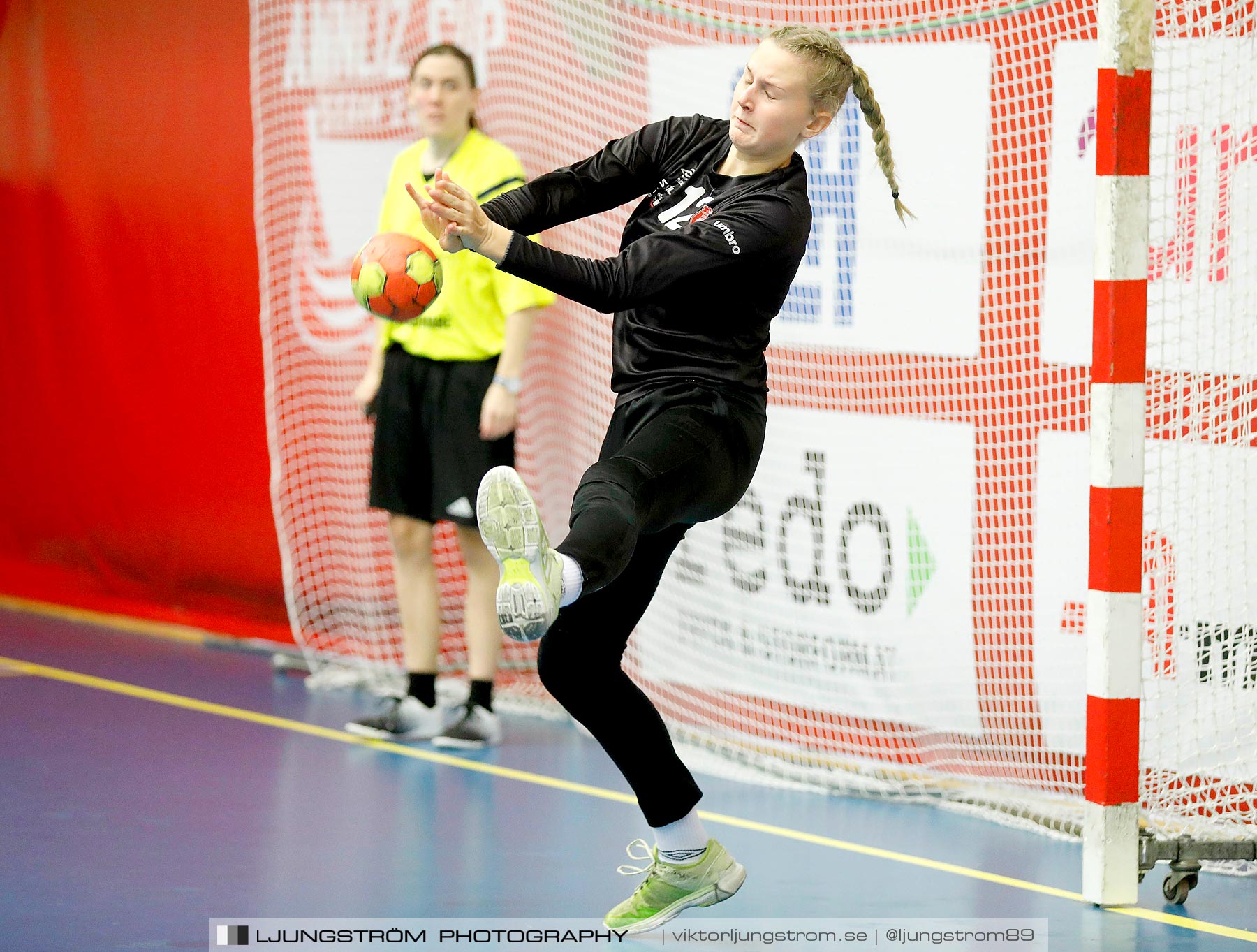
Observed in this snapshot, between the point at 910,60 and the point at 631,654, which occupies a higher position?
the point at 910,60

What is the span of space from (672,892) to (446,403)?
7.97 feet

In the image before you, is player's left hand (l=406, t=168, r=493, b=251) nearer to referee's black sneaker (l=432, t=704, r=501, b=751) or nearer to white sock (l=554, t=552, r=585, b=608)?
white sock (l=554, t=552, r=585, b=608)

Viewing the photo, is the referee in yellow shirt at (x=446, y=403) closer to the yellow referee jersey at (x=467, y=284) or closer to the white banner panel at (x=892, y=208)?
the yellow referee jersey at (x=467, y=284)

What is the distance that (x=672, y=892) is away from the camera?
4012 mm

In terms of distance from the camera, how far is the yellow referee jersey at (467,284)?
5.75m

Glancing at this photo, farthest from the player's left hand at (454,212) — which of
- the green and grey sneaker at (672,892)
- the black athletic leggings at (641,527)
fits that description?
the green and grey sneaker at (672,892)

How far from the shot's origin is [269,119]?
7.34 meters

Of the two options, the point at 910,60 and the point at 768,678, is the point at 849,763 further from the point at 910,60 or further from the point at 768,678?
the point at 910,60

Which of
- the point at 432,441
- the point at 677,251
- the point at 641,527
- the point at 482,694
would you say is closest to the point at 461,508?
the point at 432,441

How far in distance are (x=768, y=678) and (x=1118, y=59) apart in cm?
257

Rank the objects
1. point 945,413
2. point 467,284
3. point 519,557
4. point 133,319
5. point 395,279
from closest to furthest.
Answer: point 519,557
point 395,279
point 945,413
point 467,284
point 133,319

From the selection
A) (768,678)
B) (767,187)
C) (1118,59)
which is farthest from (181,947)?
(1118,59)

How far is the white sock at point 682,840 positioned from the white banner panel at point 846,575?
1.63 metres

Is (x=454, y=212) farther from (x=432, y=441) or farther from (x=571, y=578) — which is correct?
(x=432, y=441)
